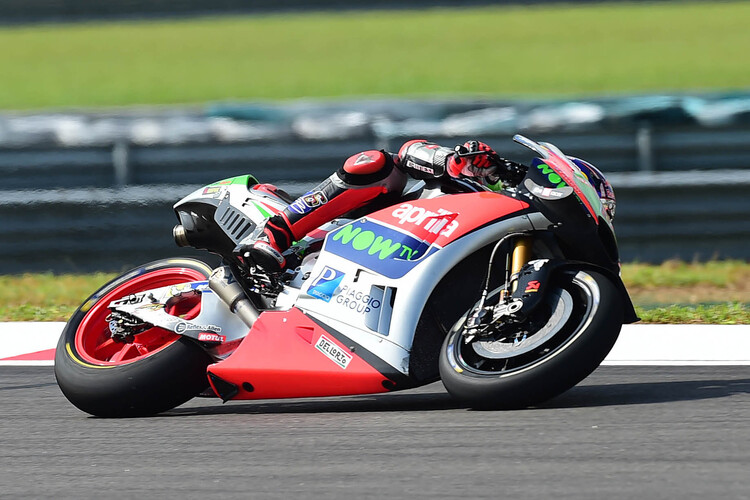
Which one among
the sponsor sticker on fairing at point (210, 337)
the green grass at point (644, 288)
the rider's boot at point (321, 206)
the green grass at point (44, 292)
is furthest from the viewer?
the green grass at point (44, 292)

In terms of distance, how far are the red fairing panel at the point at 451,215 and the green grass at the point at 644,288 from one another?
3435 mm

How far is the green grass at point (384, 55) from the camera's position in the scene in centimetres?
1499

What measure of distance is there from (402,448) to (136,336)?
72.3 inches

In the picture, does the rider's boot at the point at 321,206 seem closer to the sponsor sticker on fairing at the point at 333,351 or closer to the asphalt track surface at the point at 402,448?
the sponsor sticker on fairing at the point at 333,351

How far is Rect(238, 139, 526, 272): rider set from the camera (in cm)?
504

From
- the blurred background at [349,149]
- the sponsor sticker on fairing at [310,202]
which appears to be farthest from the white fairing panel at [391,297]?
the blurred background at [349,149]

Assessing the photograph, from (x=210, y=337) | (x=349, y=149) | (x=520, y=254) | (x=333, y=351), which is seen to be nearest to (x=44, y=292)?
(x=349, y=149)

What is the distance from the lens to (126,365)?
17.3 ft

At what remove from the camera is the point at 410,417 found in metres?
4.84

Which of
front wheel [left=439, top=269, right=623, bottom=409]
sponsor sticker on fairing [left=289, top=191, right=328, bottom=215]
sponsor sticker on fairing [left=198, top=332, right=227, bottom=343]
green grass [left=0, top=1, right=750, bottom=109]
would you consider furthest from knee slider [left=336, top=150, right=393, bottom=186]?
green grass [left=0, top=1, right=750, bottom=109]

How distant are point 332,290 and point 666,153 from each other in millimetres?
5419

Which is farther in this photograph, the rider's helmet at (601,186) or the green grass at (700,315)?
the green grass at (700,315)

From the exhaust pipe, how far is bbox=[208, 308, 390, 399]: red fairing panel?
72 mm

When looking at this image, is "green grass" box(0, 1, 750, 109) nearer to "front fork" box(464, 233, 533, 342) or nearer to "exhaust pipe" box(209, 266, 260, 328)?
"exhaust pipe" box(209, 266, 260, 328)
